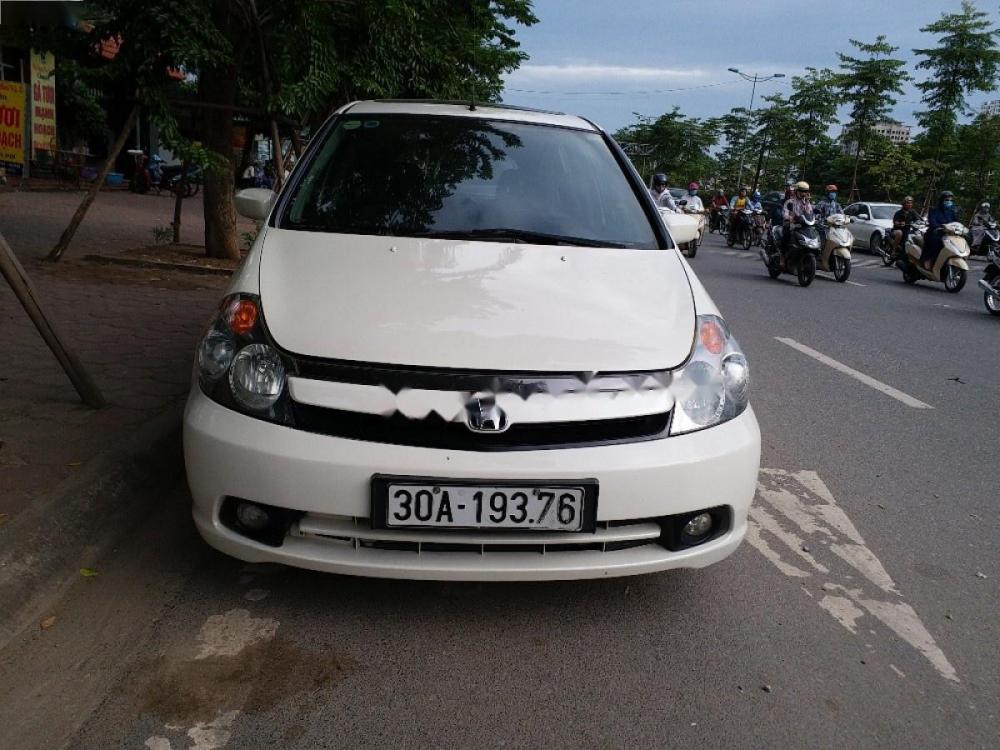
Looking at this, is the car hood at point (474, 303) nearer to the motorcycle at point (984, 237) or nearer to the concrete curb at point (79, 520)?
the concrete curb at point (79, 520)

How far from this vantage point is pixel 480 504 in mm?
2283

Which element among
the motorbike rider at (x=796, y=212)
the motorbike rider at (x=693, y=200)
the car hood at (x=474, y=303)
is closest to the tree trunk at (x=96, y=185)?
the car hood at (x=474, y=303)

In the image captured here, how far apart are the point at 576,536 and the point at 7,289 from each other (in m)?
6.25

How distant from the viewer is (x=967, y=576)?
124 inches

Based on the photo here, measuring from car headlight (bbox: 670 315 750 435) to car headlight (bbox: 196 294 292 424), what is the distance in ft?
3.55

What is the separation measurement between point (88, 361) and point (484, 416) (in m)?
3.36

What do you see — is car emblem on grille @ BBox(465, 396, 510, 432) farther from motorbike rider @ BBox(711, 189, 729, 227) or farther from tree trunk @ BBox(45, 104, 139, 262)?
motorbike rider @ BBox(711, 189, 729, 227)

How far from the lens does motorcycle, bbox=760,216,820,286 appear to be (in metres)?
13.2

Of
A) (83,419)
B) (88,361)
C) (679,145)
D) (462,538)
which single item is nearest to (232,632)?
(462,538)

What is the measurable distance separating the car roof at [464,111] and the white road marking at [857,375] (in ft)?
10.4

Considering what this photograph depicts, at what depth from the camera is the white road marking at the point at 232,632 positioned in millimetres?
2392

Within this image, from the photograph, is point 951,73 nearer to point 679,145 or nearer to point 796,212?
point 796,212

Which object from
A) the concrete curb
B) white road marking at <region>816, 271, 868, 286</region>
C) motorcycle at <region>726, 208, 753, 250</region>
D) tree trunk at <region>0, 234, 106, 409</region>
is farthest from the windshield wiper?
motorcycle at <region>726, 208, 753, 250</region>

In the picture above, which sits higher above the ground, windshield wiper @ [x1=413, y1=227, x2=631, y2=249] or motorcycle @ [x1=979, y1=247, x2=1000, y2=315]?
windshield wiper @ [x1=413, y1=227, x2=631, y2=249]
